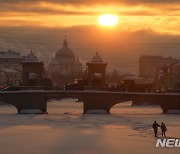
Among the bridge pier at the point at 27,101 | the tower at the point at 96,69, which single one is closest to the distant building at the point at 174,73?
the tower at the point at 96,69

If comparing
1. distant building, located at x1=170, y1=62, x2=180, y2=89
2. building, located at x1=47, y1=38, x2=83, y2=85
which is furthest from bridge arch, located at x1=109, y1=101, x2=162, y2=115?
building, located at x1=47, y1=38, x2=83, y2=85

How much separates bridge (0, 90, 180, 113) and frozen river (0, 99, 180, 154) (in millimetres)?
8331

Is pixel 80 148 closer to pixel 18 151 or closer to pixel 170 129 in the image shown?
pixel 18 151

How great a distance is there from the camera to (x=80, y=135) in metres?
42.4

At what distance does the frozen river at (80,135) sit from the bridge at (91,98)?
8331 mm

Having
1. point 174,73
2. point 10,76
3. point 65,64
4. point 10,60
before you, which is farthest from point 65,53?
→ point 174,73

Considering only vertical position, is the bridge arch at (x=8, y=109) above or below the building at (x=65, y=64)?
below

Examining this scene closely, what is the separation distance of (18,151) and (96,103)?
33080mm

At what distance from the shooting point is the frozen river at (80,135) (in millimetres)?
34375

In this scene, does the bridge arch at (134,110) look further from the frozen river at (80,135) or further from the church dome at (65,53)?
the church dome at (65,53)

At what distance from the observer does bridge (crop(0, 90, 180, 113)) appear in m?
66.2

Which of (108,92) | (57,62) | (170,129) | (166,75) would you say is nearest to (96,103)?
(108,92)

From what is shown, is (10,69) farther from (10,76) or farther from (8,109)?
(8,109)

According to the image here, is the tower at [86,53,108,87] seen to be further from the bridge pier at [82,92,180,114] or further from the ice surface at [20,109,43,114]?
the ice surface at [20,109,43,114]
